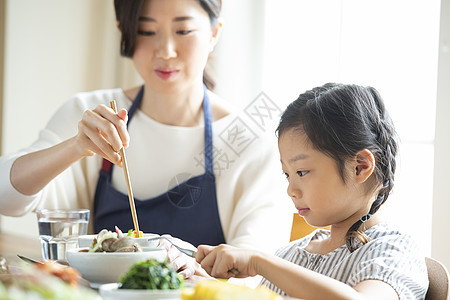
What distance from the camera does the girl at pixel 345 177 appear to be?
1.06 metres

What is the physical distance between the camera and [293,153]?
1.20 m

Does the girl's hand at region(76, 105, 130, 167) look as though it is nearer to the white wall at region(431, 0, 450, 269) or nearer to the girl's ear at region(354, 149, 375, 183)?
the girl's ear at region(354, 149, 375, 183)

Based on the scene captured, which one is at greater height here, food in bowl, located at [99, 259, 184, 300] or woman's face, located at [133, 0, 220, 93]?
woman's face, located at [133, 0, 220, 93]

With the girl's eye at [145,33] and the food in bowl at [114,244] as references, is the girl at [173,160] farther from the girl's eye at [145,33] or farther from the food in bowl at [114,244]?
the food in bowl at [114,244]

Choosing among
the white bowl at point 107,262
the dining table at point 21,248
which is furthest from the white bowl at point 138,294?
the dining table at point 21,248

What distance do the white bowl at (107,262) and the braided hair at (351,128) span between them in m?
0.44

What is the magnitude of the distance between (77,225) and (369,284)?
0.70 metres

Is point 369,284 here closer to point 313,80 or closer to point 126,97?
point 126,97

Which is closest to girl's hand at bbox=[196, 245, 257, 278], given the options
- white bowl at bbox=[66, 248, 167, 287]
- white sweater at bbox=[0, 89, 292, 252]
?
white bowl at bbox=[66, 248, 167, 287]

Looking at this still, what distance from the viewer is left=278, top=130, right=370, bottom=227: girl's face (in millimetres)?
1160

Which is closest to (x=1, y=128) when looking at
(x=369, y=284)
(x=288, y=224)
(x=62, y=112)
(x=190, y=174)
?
(x=62, y=112)

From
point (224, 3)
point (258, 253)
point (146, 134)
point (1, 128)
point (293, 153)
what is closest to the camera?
point (258, 253)

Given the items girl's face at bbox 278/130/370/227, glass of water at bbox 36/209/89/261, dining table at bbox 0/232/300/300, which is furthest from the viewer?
dining table at bbox 0/232/300/300

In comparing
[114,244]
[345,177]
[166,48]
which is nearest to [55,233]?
[114,244]
